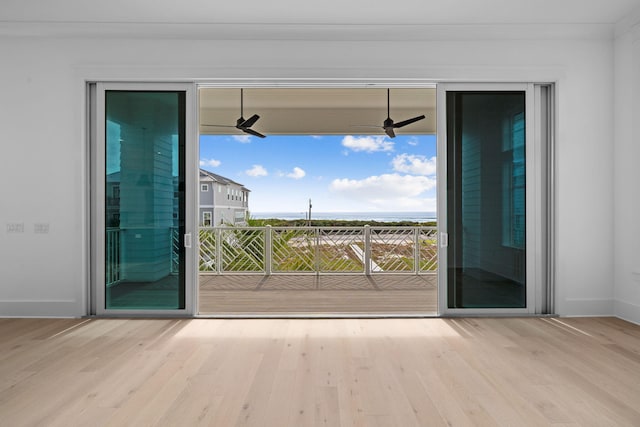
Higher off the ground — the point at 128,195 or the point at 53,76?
the point at 53,76

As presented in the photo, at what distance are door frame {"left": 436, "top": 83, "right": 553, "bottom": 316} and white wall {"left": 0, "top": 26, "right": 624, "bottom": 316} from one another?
0.10 m

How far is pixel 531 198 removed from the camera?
153 inches

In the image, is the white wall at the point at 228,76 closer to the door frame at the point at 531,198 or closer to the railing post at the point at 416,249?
the door frame at the point at 531,198

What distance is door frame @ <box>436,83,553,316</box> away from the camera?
388 cm

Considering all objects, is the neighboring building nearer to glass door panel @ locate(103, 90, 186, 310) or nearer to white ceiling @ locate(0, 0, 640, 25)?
glass door panel @ locate(103, 90, 186, 310)

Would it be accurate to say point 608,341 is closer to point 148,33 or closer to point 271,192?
point 148,33

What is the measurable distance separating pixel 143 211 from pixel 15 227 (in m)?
1.19

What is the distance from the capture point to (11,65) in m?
3.77

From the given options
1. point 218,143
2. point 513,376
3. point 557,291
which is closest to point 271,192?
point 218,143

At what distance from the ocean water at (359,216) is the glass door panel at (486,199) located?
8.84 meters

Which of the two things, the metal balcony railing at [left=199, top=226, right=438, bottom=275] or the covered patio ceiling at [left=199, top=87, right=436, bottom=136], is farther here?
the metal balcony railing at [left=199, top=226, right=438, bottom=275]

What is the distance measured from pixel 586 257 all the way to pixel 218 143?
1052 cm

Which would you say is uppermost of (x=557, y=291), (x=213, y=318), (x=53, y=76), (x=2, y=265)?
(x=53, y=76)

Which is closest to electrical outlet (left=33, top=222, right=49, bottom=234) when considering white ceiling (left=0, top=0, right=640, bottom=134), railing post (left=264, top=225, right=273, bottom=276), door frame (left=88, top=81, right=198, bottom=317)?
door frame (left=88, top=81, right=198, bottom=317)
